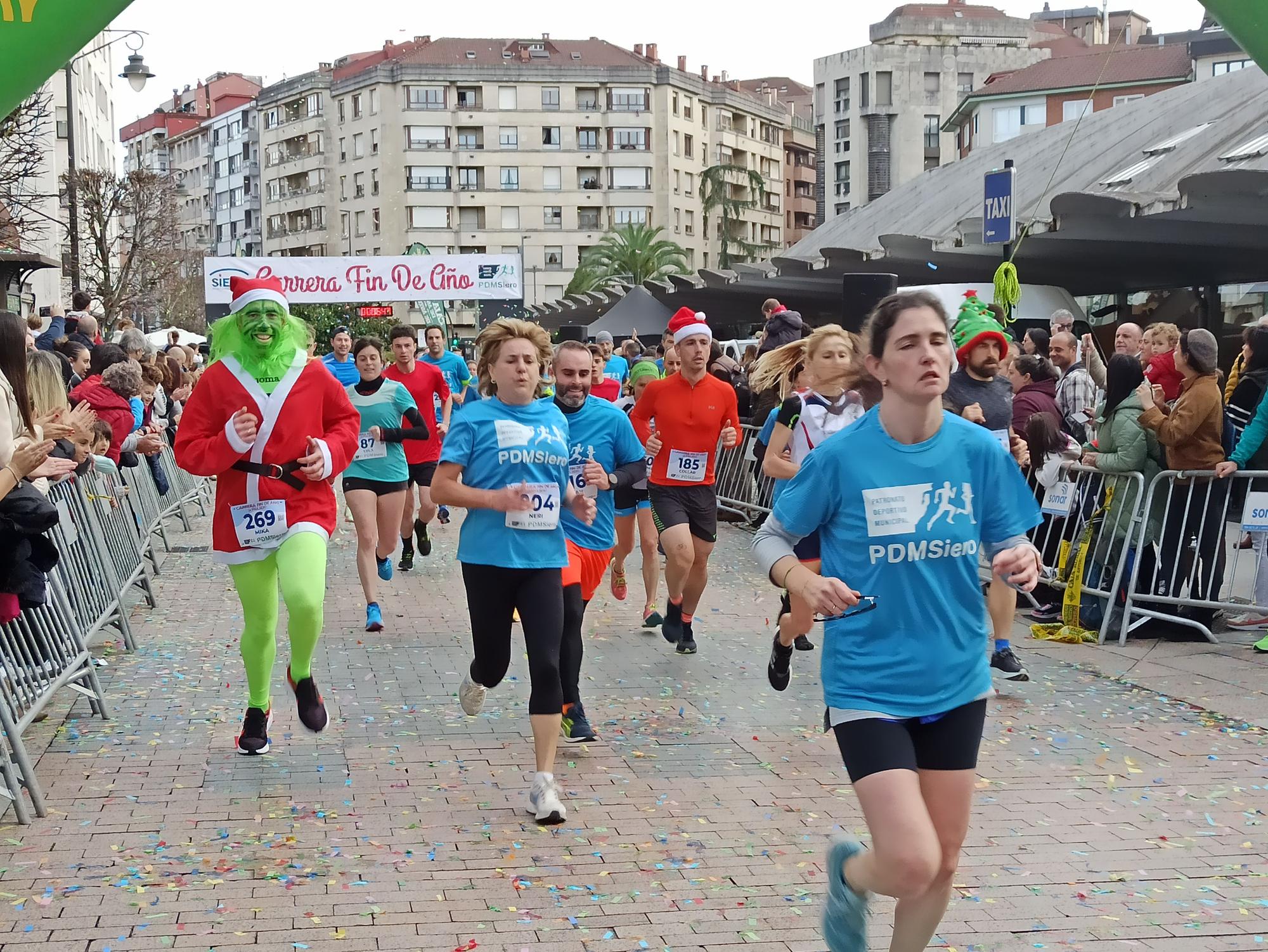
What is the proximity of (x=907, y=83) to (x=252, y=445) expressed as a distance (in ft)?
342

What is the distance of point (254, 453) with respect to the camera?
661 cm

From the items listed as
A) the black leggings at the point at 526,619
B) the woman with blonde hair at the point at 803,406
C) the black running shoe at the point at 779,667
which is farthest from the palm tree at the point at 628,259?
the black leggings at the point at 526,619

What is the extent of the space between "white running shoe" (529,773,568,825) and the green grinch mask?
7.04 ft

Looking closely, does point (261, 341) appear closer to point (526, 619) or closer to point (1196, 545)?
point (526, 619)

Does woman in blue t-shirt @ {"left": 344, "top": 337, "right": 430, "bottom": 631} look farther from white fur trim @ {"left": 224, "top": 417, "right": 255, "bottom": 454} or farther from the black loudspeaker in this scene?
white fur trim @ {"left": 224, "top": 417, "right": 255, "bottom": 454}

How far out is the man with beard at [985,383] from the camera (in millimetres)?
8328

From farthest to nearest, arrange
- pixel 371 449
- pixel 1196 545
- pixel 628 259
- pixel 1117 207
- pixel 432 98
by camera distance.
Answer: pixel 432 98
pixel 628 259
pixel 1117 207
pixel 371 449
pixel 1196 545

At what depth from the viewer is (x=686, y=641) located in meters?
9.51

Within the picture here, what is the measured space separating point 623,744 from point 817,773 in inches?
37.8

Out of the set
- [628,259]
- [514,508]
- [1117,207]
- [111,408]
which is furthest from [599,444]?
[628,259]

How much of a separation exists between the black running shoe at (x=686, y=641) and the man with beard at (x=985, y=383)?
1.84 meters

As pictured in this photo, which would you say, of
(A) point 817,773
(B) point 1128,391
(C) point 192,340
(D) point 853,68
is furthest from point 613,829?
(D) point 853,68

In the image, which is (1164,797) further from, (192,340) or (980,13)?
(980,13)

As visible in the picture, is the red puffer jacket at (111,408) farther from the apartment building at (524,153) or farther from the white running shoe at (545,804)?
the apartment building at (524,153)
